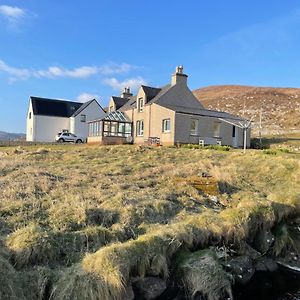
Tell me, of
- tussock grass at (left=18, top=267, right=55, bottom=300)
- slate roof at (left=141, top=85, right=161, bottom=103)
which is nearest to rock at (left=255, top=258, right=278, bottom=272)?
tussock grass at (left=18, top=267, right=55, bottom=300)

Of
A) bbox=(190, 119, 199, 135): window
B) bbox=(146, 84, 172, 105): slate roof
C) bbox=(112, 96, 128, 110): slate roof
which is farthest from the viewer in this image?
bbox=(112, 96, 128, 110): slate roof

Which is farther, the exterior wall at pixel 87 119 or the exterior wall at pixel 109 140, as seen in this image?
the exterior wall at pixel 87 119

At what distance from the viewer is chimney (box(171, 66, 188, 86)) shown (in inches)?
1526

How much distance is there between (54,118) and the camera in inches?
2041

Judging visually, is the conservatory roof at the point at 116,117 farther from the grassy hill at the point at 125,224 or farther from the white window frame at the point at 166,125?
the grassy hill at the point at 125,224

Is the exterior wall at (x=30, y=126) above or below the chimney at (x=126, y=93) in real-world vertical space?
below

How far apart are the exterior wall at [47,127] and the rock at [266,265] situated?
143ft

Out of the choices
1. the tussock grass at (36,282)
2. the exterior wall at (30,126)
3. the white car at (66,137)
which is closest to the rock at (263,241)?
the tussock grass at (36,282)

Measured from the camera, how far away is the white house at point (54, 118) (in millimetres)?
50781

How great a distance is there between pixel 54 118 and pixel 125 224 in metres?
43.7

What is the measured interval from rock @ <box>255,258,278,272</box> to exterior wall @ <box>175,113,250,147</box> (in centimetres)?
2318

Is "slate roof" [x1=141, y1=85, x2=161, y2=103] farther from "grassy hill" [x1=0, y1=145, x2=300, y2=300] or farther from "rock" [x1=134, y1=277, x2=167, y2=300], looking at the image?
"rock" [x1=134, y1=277, x2=167, y2=300]

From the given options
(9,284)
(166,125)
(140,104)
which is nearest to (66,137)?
(140,104)

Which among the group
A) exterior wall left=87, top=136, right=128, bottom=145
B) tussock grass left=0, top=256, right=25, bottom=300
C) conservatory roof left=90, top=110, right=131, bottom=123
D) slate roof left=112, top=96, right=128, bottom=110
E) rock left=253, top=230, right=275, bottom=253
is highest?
slate roof left=112, top=96, right=128, bottom=110
